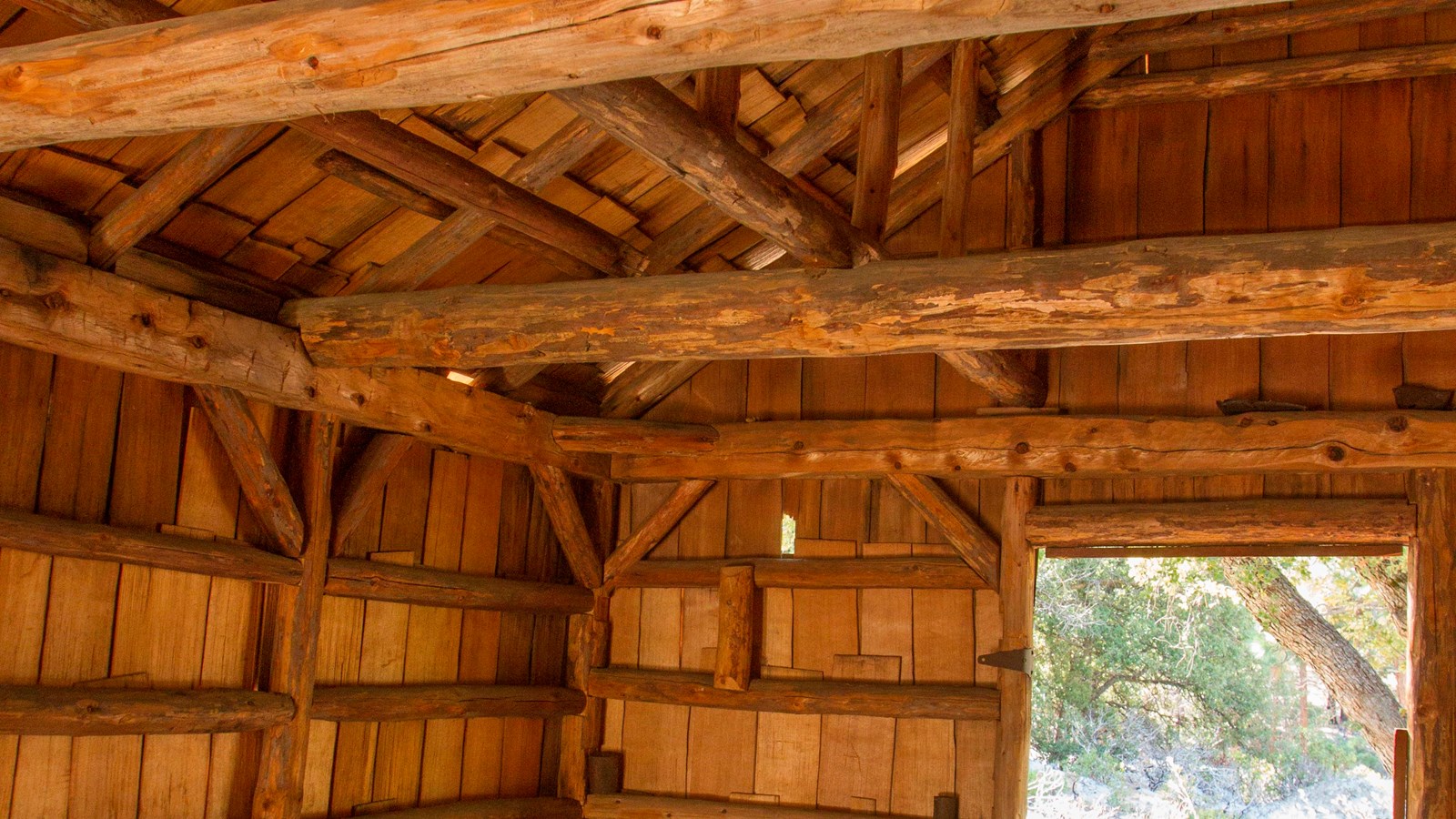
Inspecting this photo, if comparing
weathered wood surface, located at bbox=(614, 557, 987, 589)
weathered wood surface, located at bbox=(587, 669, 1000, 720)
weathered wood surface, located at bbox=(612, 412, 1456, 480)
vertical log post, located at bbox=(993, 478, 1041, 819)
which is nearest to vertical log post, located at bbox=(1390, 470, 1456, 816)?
weathered wood surface, located at bbox=(612, 412, 1456, 480)

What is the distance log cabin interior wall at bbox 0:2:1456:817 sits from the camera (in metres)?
4.30

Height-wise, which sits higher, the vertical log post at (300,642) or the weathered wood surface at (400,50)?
the weathered wood surface at (400,50)

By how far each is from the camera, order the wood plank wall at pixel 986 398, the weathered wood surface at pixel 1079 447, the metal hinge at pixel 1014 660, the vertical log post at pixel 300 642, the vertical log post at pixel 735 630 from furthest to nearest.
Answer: the vertical log post at pixel 735 630, the metal hinge at pixel 1014 660, the wood plank wall at pixel 986 398, the weathered wood surface at pixel 1079 447, the vertical log post at pixel 300 642

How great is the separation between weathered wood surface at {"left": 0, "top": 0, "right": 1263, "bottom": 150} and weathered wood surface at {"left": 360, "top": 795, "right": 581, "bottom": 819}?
350 centimetres

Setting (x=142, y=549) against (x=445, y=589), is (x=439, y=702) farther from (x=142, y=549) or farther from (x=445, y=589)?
(x=142, y=549)

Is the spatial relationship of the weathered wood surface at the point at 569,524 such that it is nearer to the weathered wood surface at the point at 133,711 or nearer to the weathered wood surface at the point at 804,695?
the weathered wood surface at the point at 804,695

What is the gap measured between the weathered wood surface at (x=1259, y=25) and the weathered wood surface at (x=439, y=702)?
13.5ft

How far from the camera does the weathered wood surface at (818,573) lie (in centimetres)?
582

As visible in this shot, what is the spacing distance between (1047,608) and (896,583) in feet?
24.9

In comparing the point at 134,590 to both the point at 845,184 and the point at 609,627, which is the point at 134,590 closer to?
the point at 609,627

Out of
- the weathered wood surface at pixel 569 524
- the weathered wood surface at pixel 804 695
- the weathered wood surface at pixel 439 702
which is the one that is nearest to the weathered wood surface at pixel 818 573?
the weathered wood surface at pixel 569 524

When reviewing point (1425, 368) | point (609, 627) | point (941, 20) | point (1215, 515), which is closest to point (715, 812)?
point (609, 627)

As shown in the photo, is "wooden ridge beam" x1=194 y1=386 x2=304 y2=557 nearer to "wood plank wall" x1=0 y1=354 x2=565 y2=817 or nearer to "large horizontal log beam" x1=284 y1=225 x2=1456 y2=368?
"wood plank wall" x1=0 y1=354 x2=565 y2=817

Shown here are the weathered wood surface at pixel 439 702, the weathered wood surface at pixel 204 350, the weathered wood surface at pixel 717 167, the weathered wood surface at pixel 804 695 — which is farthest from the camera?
the weathered wood surface at pixel 804 695
